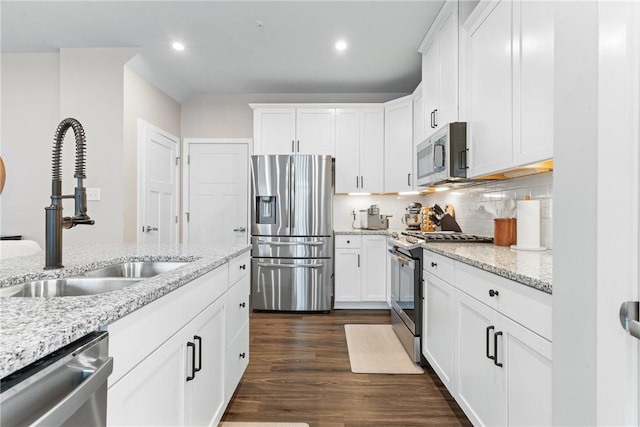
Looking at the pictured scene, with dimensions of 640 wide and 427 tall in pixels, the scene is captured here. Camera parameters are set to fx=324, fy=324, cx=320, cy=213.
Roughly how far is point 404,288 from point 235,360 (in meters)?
1.43

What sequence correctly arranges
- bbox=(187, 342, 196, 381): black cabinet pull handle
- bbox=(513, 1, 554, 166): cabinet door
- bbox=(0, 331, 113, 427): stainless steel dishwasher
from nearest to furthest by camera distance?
bbox=(0, 331, 113, 427): stainless steel dishwasher
bbox=(187, 342, 196, 381): black cabinet pull handle
bbox=(513, 1, 554, 166): cabinet door

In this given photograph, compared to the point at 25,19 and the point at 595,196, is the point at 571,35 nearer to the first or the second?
the point at 595,196

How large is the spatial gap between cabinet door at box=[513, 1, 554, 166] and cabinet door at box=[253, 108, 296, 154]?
8.69 feet

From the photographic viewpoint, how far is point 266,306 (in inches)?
143

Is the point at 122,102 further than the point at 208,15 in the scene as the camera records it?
Yes

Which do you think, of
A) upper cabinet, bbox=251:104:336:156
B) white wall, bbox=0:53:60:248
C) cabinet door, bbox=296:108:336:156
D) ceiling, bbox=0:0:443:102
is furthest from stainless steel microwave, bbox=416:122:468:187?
white wall, bbox=0:53:60:248

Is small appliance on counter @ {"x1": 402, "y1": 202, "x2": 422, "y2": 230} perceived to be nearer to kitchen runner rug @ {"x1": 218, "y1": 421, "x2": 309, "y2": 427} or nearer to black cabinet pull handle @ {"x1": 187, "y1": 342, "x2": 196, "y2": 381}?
kitchen runner rug @ {"x1": 218, "y1": 421, "x2": 309, "y2": 427}

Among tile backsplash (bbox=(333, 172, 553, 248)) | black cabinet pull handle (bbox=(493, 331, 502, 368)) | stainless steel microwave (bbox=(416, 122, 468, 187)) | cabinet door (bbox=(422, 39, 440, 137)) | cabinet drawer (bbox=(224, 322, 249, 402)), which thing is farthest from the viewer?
cabinet door (bbox=(422, 39, 440, 137))

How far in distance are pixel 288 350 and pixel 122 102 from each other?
9.19 ft

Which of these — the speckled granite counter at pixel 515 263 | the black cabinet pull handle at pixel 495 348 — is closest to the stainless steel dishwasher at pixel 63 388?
the speckled granite counter at pixel 515 263

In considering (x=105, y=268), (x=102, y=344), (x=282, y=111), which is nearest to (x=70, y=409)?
(x=102, y=344)

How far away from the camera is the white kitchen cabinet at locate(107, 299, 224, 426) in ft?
2.58

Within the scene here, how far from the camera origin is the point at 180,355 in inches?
42.8

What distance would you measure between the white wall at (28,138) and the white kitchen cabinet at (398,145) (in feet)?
11.8
